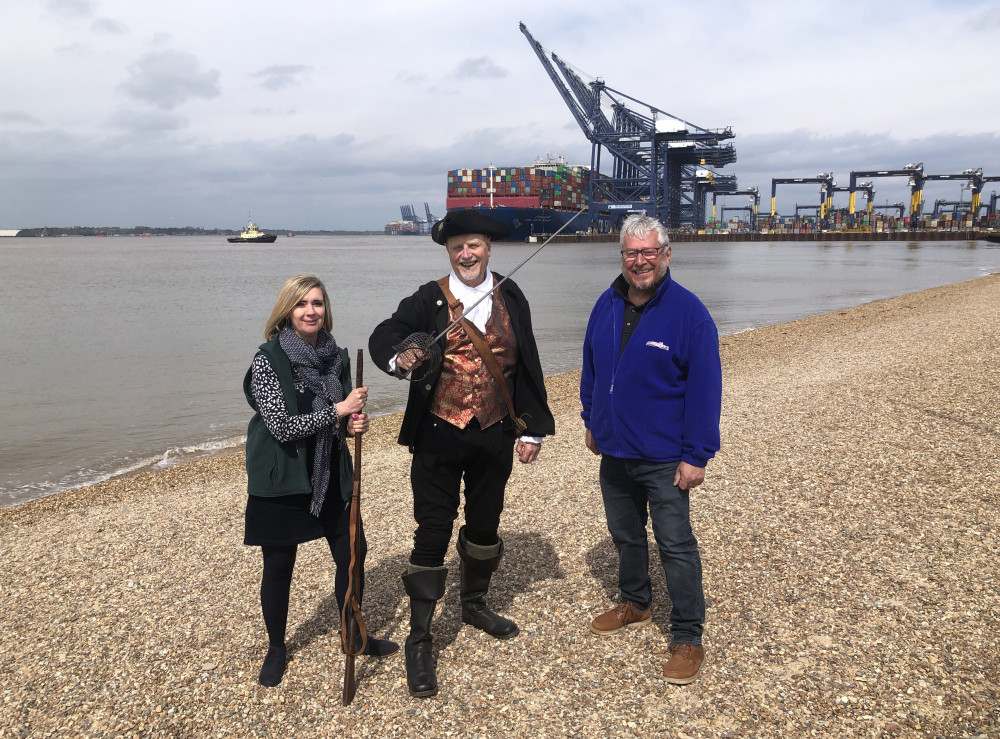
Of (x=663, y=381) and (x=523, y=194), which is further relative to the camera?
(x=523, y=194)

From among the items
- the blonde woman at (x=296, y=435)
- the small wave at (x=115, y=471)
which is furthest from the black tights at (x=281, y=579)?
the small wave at (x=115, y=471)

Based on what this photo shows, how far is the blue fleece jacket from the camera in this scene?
2719 millimetres

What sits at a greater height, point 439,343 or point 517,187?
point 517,187

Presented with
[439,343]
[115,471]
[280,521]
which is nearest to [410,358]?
[439,343]

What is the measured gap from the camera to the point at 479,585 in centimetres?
339

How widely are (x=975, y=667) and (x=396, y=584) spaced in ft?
9.16

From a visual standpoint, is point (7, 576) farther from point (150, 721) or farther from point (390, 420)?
point (390, 420)

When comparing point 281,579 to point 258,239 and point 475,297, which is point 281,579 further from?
point 258,239

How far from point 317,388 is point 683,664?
6.29 ft

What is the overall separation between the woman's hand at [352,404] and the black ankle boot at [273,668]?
1.13m

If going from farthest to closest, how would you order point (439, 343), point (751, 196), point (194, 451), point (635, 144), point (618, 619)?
point (751, 196) → point (635, 144) → point (194, 451) → point (618, 619) → point (439, 343)

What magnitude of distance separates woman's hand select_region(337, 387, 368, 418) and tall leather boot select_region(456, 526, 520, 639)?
856 mm

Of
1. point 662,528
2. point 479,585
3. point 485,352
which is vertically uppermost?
point 485,352

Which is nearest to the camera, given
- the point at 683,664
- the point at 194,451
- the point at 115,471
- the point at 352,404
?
the point at 352,404
